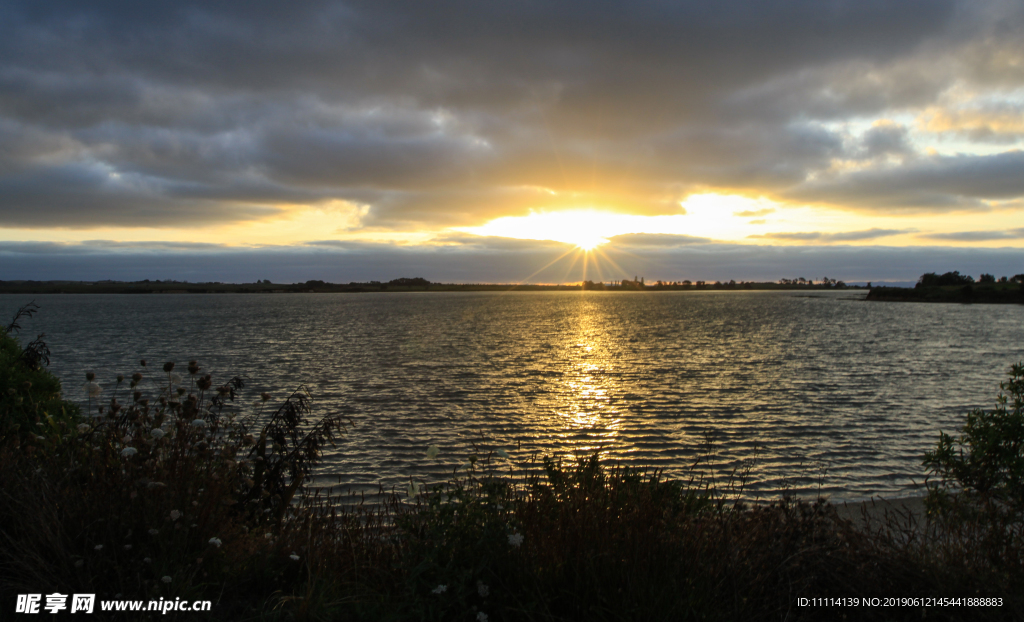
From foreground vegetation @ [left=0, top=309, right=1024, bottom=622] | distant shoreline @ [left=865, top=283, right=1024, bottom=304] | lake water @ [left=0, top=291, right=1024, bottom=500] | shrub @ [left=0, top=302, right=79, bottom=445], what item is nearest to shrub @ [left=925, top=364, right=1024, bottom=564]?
foreground vegetation @ [left=0, top=309, right=1024, bottom=622]

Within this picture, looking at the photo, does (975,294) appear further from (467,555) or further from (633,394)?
(467,555)

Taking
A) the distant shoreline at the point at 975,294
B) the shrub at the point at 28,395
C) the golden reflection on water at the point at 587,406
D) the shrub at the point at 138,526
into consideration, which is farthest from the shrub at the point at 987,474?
the distant shoreline at the point at 975,294

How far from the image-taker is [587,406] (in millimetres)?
25516

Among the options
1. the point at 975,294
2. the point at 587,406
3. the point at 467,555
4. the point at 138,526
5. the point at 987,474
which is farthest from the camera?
the point at 975,294

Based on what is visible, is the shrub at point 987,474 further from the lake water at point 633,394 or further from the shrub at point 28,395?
the shrub at point 28,395

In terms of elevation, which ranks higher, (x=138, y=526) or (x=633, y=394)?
(x=138, y=526)

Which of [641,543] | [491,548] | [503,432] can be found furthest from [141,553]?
[503,432]

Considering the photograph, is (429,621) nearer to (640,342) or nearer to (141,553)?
(141,553)

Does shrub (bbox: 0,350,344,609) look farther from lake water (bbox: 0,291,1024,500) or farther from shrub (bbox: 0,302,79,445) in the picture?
lake water (bbox: 0,291,1024,500)

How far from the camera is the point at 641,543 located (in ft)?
15.1

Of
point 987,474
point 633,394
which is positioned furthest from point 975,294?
point 987,474

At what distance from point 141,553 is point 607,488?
13.4ft

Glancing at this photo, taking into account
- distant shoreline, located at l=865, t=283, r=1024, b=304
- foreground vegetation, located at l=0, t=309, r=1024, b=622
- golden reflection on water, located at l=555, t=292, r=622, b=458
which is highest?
distant shoreline, located at l=865, t=283, r=1024, b=304

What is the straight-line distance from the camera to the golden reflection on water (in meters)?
19.4
